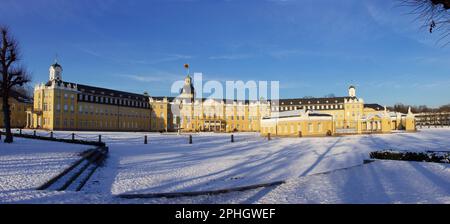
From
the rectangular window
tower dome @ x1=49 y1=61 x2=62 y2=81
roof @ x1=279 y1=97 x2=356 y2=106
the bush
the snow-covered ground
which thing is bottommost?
the snow-covered ground

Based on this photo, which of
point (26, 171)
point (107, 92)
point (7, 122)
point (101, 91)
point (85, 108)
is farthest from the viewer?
point (107, 92)

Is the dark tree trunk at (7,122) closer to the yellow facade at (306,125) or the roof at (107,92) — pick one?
the yellow facade at (306,125)

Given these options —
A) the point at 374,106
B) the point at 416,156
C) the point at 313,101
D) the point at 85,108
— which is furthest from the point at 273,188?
the point at 374,106

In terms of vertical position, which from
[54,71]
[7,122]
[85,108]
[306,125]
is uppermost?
[54,71]

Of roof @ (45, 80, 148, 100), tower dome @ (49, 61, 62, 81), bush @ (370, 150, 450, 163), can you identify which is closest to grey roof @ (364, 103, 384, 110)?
roof @ (45, 80, 148, 100)

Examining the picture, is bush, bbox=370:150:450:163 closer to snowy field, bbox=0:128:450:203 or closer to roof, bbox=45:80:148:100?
snowy field, bbox=0:128:450:203

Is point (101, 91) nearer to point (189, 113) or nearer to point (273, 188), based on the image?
point (189, 113)

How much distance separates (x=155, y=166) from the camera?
14.8m

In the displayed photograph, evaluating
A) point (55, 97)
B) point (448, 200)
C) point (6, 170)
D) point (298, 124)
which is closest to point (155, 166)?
point (6, 170)

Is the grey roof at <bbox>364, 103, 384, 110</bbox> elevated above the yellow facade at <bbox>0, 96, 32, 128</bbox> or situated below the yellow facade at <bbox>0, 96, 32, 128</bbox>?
above

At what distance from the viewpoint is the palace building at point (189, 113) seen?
185 ft

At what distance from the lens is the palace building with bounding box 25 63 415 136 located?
56.4 metres

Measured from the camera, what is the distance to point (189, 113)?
98.2 metres

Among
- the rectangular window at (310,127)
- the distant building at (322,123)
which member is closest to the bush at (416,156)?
the distant building at (322,123)
